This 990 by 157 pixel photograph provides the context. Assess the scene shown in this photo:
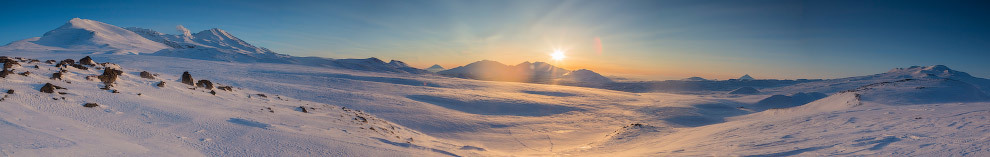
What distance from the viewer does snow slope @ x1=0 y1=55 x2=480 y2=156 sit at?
6.71 metres

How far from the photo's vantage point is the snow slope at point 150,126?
6711 millimetres

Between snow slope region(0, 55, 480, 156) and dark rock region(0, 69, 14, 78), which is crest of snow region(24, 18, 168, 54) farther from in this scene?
snow slope region(0, 55, 480, 156)

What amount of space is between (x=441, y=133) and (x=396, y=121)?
322 centimetres

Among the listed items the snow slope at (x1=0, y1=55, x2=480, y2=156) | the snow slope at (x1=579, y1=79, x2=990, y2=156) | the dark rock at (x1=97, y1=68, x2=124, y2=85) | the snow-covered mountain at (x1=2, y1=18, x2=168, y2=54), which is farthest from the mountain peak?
the snow-covered mountain at (x1=2, y1=18, x2=168, y2=54)

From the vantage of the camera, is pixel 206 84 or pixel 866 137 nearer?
pixel 866 137

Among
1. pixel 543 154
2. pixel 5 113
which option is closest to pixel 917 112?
pixel 543 154

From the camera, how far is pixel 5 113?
293 inches

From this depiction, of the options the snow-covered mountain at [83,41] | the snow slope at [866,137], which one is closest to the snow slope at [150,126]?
the snow slope at [866,137]

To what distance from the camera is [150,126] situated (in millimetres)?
8758

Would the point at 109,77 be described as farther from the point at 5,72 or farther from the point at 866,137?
the point at 866,137

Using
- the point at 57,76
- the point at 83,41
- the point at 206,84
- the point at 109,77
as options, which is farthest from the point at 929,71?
the point at 83,41

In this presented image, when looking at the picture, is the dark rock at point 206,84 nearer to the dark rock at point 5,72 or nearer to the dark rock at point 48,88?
the dark rock at point 5,72

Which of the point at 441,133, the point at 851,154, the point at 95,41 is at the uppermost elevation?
the point at 95,41

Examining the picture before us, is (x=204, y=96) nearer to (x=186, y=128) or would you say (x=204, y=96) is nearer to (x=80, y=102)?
(x=80, y=102)
